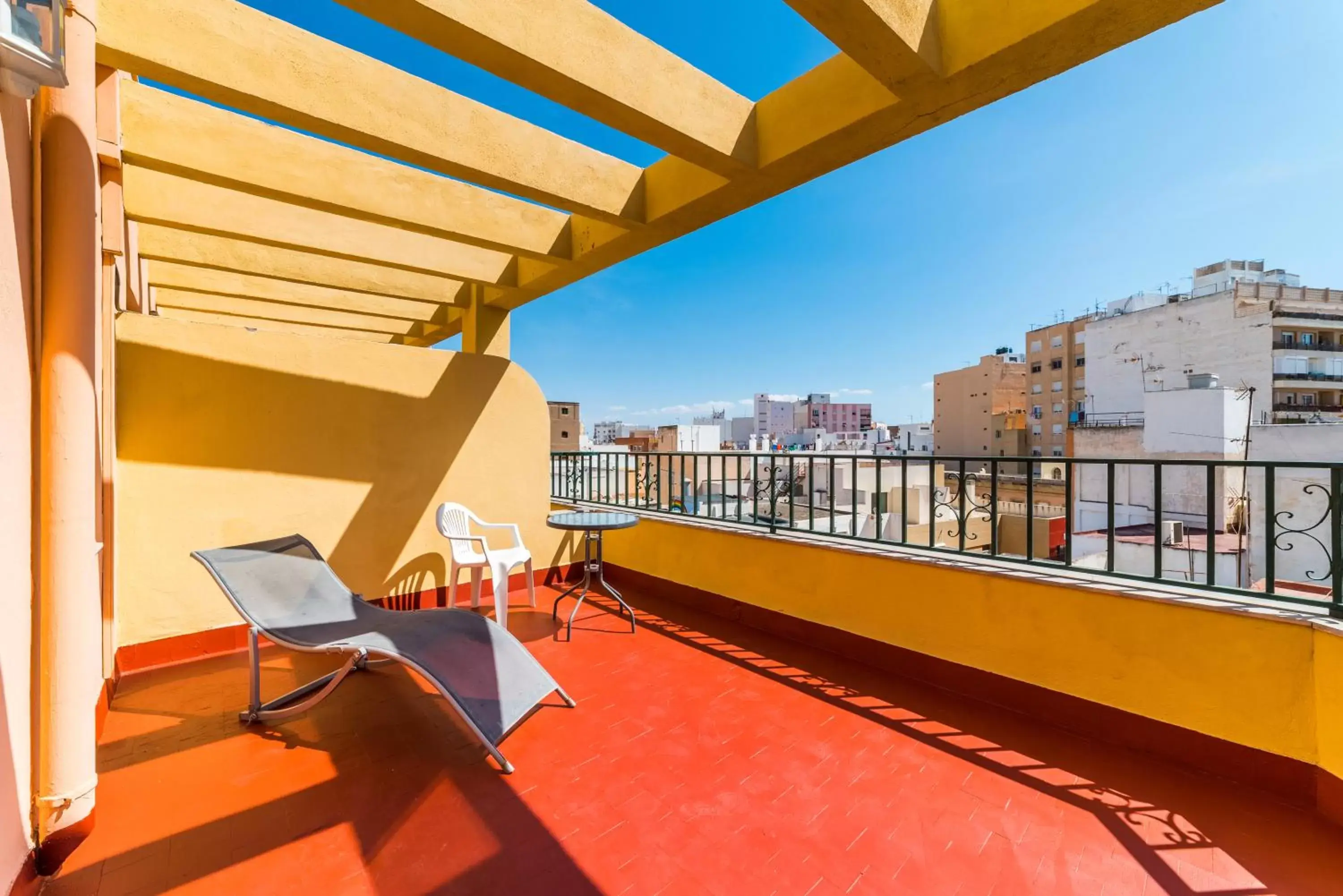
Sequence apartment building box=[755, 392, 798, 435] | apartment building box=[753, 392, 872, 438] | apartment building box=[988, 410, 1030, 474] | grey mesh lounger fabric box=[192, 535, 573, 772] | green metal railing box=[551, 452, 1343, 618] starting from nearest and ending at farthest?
green metal railing box=[551, 452, 1343, 618]
grey mesh lounger fabric box=[192, 535, 573, 772]
apartment building box=[988, 410, 1030, 474]
apartment building box=[753, 392, 872, 438]
apartment building box=[755, 392, 798, 435]

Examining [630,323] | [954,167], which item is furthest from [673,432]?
[954,167]

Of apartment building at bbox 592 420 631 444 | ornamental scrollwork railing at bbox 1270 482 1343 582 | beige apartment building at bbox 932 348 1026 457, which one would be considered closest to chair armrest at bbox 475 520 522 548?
ornamental scrollwork railing at bbox 1270 482 1343 582

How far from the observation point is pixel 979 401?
4866 centimetres

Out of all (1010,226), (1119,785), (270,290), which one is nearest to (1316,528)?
(1119,785)

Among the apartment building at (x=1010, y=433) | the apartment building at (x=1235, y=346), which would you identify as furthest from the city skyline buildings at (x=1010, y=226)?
the apartment building at (x=1010, y=433)

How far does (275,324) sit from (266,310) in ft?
3.90

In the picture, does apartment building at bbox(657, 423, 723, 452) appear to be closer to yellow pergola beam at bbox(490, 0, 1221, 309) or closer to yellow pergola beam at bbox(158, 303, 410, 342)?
yellow pergola beam at bbox(158, 303, 410, 342)

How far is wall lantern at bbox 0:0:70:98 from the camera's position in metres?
1.20

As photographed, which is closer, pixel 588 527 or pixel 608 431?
pixel 588 527

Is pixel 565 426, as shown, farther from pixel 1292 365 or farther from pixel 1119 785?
pixel 1292 365

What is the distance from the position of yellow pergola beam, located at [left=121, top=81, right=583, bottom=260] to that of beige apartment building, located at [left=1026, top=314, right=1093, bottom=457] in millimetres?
49373

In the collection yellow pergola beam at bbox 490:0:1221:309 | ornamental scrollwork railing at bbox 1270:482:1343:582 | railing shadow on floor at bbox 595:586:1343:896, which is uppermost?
yellow pergola beam at bbox 490:0:1221:309

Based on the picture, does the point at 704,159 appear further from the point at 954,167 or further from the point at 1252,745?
the point at 954,167

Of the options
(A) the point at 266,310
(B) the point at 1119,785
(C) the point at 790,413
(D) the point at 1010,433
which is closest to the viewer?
(B) the point at 1119,785
